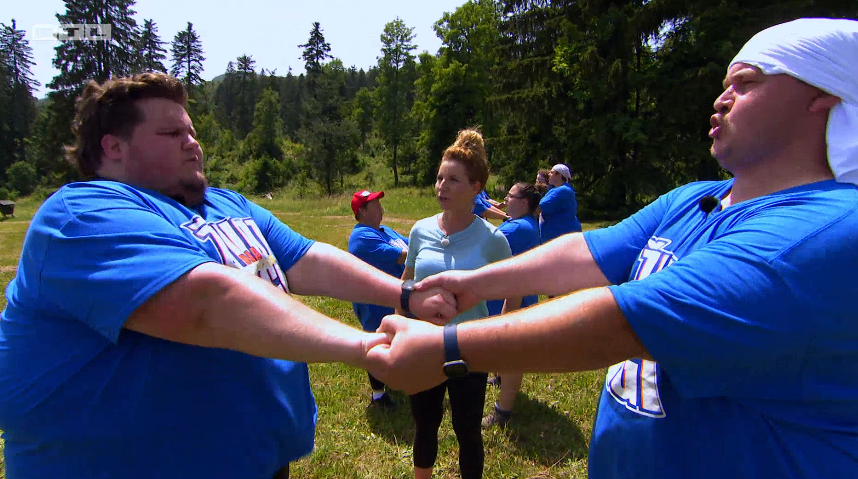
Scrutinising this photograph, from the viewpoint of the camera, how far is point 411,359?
1773mm

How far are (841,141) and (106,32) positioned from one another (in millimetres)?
45970

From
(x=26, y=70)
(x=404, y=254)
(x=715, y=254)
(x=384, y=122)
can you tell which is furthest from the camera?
(x=26, y=70)

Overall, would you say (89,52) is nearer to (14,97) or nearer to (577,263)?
(14,97)

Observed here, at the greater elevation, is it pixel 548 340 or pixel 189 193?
pixel 189 193

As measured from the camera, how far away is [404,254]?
15.0 feet

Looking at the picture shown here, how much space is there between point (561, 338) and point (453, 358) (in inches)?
14.6

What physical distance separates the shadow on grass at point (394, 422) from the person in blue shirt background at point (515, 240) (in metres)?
0.68

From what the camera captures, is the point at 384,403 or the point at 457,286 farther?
the point at 384,403

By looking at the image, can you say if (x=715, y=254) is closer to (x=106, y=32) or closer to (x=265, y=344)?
(x=265, y=344)

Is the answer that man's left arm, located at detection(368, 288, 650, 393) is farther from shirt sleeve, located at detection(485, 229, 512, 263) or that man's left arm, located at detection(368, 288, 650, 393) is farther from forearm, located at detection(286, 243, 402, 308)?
shirt sleeve, located at detection(485, 229, 512, 263)

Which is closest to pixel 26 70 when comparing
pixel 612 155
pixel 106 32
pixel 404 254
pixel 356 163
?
pixel 106 32

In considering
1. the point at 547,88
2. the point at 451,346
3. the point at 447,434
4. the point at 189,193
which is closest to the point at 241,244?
the point at 189,193

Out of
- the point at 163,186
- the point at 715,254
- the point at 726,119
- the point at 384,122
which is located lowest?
the point at 715,254

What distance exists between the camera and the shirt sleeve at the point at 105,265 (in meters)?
1.44
